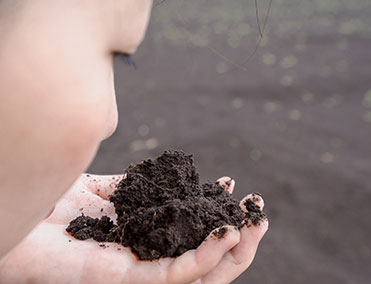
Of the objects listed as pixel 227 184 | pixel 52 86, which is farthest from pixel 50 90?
pixel 227 184

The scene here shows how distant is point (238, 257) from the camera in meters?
1.62

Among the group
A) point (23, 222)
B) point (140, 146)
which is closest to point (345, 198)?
point (140, 146)

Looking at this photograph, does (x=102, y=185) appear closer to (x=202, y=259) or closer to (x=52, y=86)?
(x=202, y=259)

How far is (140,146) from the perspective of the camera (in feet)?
14.9

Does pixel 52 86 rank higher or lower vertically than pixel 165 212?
higher

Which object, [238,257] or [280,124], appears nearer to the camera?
[238,257]

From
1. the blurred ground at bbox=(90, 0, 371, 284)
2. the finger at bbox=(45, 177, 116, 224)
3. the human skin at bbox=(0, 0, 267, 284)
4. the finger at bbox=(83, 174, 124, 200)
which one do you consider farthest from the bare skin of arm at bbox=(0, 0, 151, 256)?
the blurred ground at bbox=(90, 0, 371, 284)

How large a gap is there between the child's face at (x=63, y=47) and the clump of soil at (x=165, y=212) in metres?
0.63

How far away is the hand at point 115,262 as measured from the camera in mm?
1523

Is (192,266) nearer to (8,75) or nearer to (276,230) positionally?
(8,75)

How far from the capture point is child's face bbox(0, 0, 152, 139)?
100 cm

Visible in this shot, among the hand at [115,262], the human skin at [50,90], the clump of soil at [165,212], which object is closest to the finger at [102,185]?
the clump of soil at [165,212]

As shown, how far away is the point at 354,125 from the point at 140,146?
222 cm

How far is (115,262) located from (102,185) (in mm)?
621
